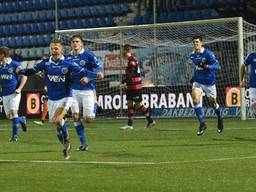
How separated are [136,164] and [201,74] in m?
7.01

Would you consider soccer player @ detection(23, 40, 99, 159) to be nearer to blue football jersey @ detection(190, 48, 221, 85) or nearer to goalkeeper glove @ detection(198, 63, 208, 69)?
goalkeeper glove @ detection(198, 63, 208, 69)

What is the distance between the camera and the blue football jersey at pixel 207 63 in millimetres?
16891

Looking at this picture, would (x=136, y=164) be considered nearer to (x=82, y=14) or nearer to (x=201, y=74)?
(x=201, y=74)

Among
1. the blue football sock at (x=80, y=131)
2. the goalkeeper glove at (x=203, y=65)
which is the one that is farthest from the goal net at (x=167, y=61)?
the blue football sock at (x=80, y=131)

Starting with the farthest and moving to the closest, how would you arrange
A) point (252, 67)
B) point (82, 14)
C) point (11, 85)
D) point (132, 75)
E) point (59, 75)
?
point (82, 14)
point (132, 75)
point (11, 85)
point (252, 67)
point (59, 75)

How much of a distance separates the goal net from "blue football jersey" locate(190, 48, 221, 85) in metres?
6.35

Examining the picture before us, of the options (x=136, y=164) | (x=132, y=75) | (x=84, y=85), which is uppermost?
(x=132, y=75)

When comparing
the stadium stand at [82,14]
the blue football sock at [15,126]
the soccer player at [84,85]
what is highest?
the stadium stand at [82,14]

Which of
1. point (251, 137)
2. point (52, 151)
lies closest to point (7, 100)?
point (52, 151)

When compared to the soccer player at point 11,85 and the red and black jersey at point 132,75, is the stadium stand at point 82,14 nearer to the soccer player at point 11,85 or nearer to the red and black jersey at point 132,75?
the red and black jersey at point 132,75

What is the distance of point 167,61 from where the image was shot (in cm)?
2573

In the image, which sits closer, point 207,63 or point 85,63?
point 85,63

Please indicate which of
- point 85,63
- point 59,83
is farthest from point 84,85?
point 59,83

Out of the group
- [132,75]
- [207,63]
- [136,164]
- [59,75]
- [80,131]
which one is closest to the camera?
[136,164]
